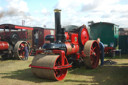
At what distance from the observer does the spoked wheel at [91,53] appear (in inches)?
231

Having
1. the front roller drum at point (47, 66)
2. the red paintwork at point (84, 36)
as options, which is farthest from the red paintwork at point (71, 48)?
the front roller drum at point (47, 66)

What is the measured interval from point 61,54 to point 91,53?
78.5 inches

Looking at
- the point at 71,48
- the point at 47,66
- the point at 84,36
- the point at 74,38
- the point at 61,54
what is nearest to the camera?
the point at 47,66

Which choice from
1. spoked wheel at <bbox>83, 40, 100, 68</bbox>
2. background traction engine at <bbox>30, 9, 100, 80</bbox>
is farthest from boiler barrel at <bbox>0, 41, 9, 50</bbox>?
spoked wheel at <bbox>83, 40, 100, 68</bbox>

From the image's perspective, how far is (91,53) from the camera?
624 cm

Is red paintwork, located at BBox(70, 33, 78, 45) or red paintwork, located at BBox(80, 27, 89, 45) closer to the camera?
red paintwork, located at BBox(70, 33, 78, 45)

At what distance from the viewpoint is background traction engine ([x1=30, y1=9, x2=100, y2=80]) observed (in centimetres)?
446

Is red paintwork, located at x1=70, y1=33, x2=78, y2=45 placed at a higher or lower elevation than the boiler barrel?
higher

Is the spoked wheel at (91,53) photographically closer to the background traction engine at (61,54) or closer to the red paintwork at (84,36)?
the background traction engine at (61,54)

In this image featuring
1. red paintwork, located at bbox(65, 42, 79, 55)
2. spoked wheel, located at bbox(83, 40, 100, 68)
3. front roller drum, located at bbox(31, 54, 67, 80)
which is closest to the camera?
front roller drum, located at bbox(31, 54, 67, 80)

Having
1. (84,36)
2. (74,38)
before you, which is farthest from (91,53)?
(74,38)

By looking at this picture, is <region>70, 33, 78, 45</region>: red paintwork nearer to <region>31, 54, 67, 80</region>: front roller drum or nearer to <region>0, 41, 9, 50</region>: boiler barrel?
<region>31, 54, 67, 80</region>: front roller drum

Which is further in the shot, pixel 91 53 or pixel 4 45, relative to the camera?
pixel 4 45

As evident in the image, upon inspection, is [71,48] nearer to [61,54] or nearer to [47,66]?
[61,54]
